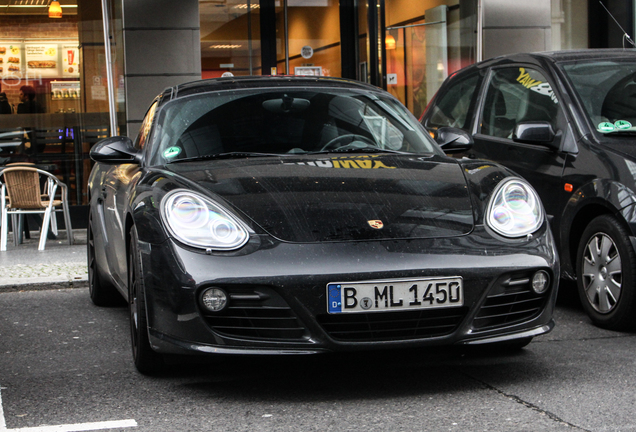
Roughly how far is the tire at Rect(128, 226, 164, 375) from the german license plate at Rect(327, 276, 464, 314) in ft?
3.04

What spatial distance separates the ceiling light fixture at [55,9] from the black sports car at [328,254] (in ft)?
26.4

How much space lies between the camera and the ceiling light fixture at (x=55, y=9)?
1180 centimetres

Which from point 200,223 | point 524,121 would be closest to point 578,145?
point 524,121

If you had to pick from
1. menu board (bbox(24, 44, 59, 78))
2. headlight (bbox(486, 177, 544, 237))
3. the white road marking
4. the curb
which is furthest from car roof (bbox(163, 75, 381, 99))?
menu board (bbox(24, 44, 59, 78))

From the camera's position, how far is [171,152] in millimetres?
4602

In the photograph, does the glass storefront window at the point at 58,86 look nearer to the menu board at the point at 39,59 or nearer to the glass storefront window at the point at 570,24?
the menu board at the point at 39,59

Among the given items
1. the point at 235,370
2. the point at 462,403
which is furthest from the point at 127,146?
the point at 462,403

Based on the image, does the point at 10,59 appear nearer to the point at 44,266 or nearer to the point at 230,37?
the point at 230,37

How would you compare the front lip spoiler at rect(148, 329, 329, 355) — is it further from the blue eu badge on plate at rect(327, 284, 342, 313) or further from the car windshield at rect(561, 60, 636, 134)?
the car windshield at rect(561, 60, 636, 134)

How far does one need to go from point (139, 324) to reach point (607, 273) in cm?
265

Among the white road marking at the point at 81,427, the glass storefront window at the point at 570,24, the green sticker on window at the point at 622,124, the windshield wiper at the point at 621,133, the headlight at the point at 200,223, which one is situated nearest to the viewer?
the white road marking at the point at 81,427

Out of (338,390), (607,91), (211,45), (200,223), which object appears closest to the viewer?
(200,223)

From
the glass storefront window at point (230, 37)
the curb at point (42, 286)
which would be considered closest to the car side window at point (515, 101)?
the curb at point (42, 286)

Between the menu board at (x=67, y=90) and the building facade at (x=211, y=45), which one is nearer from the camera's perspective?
the building facade at (x=211, y=45)
